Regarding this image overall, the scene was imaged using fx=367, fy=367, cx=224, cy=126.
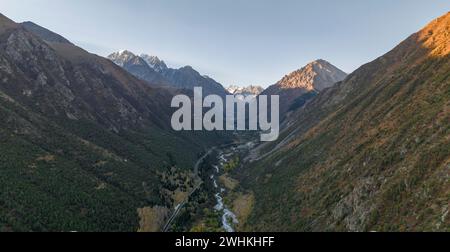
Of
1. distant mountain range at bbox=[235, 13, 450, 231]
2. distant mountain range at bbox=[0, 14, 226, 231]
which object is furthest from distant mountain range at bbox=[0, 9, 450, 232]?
distant mountain range at bbox=[0, 14, 226, 231]

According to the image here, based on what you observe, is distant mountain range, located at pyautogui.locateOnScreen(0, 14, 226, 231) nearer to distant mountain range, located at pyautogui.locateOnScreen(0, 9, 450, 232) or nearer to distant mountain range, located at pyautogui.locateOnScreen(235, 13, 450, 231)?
distant mountain range, located at pyautogui.locateOnScreen(0, 9, 450, 232)

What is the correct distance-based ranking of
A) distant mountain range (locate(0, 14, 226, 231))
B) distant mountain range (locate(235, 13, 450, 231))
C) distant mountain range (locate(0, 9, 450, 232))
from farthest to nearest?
distant mountain range (locate(0, 14, 226, 231))
distant mountain range (locate(0, 9, 450, 232))
distant mountain range (locate(235, 13, 450, 231))

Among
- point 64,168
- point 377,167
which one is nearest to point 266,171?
point 377,167

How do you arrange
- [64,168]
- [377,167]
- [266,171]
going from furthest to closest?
1. [266,171]
2. [64,168]
3. [377,167]

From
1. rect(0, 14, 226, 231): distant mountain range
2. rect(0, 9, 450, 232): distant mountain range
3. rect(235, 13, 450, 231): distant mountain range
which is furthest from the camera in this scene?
rect(0, 14, 226, 231): distant mountain range

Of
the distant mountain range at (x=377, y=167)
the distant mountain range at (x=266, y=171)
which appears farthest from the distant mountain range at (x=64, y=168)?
the distant mountain range at (x=377, y=167)

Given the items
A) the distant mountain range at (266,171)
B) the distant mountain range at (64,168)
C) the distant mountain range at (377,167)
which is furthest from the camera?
the distant mountain range at (64,168)

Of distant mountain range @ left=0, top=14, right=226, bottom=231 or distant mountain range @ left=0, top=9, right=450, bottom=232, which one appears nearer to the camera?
distant mountain range @ left=0, top=9, right=450, bottom=232

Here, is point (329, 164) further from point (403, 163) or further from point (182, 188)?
point (182, 188)

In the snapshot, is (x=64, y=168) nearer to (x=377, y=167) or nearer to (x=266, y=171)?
(x=266, y=171)

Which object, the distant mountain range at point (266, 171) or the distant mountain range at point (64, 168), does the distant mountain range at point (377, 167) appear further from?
the distant mountain range at point (64, 168)

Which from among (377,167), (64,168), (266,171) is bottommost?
(266,171)
